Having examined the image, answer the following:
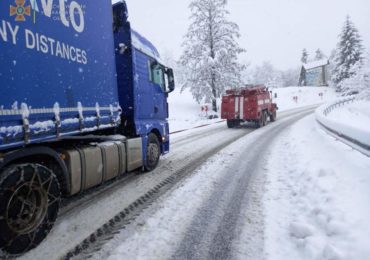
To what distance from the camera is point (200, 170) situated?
288 inches

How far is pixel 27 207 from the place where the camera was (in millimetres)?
3598

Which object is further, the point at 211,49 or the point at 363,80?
the point at 363,80

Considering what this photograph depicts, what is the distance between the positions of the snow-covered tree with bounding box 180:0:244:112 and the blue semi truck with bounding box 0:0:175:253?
19.9 meters

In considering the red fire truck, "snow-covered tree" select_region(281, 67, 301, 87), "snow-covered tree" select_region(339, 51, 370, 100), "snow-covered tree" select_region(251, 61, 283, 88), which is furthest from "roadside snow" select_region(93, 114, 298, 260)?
"snow-covered tree" select_region(281, 67, 301, 87)

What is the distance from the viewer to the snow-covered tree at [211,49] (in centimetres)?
2611

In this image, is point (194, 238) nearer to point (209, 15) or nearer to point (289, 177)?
point (289, 177)

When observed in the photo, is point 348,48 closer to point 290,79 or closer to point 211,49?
point 211,49

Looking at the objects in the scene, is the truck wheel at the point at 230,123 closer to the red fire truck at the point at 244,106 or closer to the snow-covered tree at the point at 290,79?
the red fire truck at the point at 244,106

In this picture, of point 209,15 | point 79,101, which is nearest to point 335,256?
point 79,101

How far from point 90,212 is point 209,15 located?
1000 inches

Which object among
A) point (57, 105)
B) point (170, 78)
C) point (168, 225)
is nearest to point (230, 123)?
point (170, 78)

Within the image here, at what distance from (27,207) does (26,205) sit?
33 mm

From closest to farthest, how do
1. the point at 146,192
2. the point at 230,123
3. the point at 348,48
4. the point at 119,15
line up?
the point at 146,192 < the point at 119,15 < the point at 230,123 < the point at 348,48

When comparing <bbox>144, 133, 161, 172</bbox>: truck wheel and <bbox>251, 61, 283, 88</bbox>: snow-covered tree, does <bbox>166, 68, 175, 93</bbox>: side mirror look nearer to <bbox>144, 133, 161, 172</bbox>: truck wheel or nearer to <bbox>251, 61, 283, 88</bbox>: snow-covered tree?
<bbox>144, 133, 161, 172</bbox>: truck wheel
